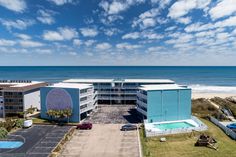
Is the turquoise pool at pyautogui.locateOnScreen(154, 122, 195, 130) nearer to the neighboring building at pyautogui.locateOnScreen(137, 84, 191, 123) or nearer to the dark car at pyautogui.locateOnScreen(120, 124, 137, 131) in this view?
the neighboring building at pyautogui.locateOnScreen(137, 84, 191, 123)

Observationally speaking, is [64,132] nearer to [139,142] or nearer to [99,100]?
[139,142]

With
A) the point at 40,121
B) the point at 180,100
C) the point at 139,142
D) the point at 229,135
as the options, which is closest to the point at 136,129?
the point at 139,142

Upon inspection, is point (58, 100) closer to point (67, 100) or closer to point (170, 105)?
point (67, 100)

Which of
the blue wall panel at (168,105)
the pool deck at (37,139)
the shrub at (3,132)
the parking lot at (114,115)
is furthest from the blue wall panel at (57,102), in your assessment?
the blue wall panel at (168,105)

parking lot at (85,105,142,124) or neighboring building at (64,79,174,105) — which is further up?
neighboring building at (64,79,174,105)

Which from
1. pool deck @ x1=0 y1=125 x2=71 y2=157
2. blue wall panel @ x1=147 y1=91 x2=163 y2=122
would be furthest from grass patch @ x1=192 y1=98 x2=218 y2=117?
pool deck @ x1=0 y1=125 x2=71 y2=157

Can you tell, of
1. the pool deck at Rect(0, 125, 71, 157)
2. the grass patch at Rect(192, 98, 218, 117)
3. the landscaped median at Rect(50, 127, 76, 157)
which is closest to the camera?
the landscaped median at Rect(50, 127, 76, 157)
